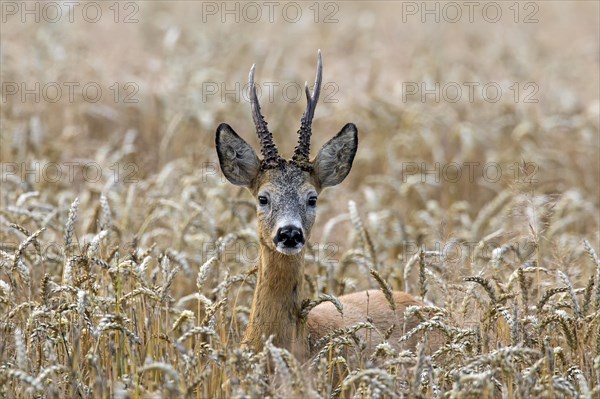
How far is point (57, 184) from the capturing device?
33.7 feet

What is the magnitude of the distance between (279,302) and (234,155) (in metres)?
1.10

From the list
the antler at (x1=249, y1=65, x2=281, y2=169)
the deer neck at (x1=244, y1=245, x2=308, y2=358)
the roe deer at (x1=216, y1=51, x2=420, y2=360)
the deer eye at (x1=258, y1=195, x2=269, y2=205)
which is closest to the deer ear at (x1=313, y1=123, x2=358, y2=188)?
the roe deer at (x1=216, y1=51, x2=420, y2=360)

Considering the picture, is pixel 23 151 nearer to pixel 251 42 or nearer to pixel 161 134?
pixel 161 134

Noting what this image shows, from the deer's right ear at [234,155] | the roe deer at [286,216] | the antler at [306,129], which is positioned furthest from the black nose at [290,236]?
the deer's right ear at [234,155]

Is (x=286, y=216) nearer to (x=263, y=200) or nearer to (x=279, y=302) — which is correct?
(x=263, y=200)

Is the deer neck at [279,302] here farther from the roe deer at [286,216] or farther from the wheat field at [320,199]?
the wheat field at [320,199]

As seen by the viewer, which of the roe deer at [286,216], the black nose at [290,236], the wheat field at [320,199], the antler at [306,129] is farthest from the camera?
the antler at [306,129]

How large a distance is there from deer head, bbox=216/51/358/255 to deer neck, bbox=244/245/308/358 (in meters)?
0.13

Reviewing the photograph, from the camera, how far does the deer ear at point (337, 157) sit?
704cm

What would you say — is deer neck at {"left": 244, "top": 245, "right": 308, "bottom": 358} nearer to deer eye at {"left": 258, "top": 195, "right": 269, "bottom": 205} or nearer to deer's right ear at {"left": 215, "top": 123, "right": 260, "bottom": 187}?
deer eye at {"left": 258, "top": 195, "right": 269, "bottom": 205}

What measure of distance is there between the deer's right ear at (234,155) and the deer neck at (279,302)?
2.08 ft

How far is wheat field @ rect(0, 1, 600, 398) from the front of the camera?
571cm

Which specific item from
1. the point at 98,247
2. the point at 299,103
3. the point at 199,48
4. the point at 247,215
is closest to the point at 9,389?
the point at 98,247

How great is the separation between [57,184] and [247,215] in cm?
197
